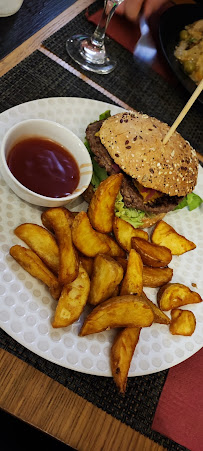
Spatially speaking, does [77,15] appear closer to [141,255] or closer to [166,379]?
[141,255]

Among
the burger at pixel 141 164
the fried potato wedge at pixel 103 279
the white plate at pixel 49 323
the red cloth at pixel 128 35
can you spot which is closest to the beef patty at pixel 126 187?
the burger at pixel 141 164

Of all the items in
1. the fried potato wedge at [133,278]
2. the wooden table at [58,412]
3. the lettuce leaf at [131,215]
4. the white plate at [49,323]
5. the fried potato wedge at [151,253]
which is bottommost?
the wooden table at [58,412]

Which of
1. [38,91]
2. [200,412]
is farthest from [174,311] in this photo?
[38,91]

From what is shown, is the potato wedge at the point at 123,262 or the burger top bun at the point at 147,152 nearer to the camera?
the potato wedge at the point at 123,262

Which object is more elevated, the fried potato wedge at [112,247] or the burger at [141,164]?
the burger at [141,164]

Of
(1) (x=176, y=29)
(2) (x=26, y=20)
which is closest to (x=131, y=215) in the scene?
(2) (x=26, y=20)

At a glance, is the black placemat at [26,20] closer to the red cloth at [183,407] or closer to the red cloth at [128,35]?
the red cloth at [128,35]
